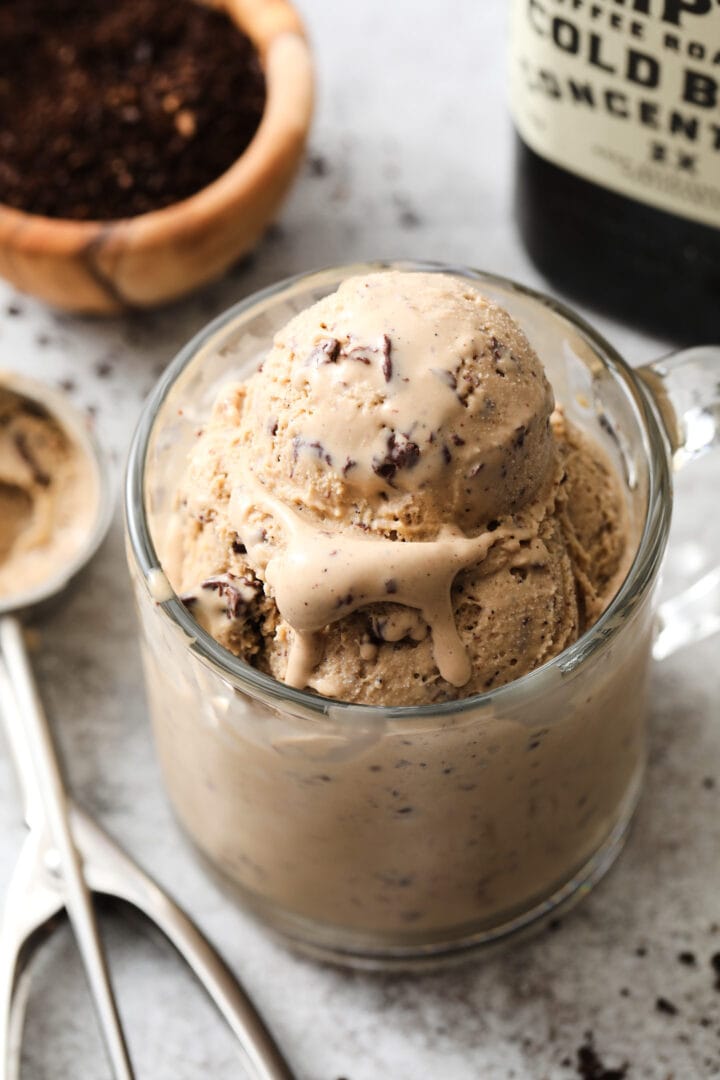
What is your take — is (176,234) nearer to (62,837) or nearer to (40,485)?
(40,485)

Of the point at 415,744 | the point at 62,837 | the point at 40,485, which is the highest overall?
the point at 415,744

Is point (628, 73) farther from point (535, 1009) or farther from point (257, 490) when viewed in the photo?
point (535, 1009)

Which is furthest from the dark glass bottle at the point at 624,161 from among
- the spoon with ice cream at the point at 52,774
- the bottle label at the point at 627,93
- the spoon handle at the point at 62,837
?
the spoon handle at the point at 62,837

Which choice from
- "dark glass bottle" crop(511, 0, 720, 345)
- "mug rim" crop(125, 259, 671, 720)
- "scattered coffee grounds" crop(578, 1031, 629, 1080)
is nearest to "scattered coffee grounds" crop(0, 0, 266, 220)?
"dark glass bottle" crop(511, 0, 720, 345)

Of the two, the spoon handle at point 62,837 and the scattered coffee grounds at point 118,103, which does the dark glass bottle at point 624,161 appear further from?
the spoon handle at point 62,837

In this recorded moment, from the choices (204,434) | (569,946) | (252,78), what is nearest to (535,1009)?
(569,946)

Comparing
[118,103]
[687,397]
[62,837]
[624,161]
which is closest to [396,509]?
[687,397]
